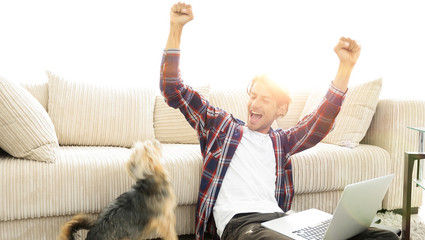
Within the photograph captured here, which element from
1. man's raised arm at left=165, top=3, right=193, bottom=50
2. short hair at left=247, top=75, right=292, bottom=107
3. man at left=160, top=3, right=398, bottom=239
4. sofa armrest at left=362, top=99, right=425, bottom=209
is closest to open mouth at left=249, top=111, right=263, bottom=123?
man at left=160, top=3, right=398, bottom=239

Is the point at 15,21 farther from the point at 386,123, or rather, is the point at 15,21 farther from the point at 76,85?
the point at 386,123

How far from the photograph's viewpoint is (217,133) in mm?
1765

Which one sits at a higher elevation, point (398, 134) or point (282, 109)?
point (282, 109)

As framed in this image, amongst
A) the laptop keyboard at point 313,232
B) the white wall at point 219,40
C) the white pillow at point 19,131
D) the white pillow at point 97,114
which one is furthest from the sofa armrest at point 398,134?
the white pillow at point 19,131

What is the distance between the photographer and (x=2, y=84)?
5.94 feet

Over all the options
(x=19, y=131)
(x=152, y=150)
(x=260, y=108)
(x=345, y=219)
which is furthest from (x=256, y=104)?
(x=19, y=131)

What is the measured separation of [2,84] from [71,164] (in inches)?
18.3

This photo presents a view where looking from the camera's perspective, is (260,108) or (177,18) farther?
(260,108)

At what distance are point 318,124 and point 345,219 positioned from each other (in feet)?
1.73

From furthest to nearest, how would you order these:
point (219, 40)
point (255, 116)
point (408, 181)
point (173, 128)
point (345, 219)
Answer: point (219, 40), point (173, 128), point (408, 181), point (255, 116), point (345, 219)

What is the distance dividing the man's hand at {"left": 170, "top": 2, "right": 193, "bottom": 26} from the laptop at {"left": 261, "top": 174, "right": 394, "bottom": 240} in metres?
0.84

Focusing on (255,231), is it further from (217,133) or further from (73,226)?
(73,226)

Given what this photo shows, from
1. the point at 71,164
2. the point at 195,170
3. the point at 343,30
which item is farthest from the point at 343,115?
the point at 71,164

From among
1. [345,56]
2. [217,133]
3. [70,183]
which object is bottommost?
[70,183]
